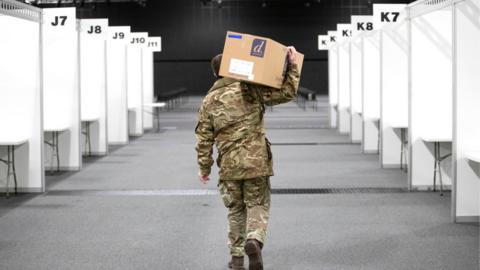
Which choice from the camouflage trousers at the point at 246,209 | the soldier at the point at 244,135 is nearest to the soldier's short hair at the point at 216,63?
the soldier at the point at 244,135

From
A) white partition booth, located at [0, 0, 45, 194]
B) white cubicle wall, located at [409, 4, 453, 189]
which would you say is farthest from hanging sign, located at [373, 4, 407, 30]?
white partition booth, located at [0, 0, 45, 194]

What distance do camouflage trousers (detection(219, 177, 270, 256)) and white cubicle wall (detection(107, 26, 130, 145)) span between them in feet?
29.6

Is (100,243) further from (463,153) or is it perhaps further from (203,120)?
(463,153)

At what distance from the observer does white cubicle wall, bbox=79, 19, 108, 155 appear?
11.3 metres

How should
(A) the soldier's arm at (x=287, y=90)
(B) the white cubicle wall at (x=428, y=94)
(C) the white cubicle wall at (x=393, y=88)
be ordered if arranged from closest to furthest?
(A) the soldier's arm at (x=287, y=90) < (B) the white cubicle wall at (x=428, y=94) < (C) the white cubicle wall at (x=393, y=88)

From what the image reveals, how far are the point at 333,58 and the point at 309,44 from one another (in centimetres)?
1826

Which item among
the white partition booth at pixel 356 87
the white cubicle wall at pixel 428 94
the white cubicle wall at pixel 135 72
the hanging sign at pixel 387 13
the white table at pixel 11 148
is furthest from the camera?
the white cubicle wall at pixel 135 72

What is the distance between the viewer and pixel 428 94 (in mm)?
7863

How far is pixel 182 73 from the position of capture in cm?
3638

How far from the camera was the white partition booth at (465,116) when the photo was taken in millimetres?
6125

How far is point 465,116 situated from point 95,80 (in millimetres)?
6774

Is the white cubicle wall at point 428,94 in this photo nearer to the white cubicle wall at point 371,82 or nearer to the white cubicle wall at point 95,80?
the white cubicle wall at point 371,82

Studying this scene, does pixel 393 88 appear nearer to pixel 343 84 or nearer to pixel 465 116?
pixel 465 116

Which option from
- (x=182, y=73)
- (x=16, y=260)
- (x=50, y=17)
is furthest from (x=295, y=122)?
(x=182, y=73)
